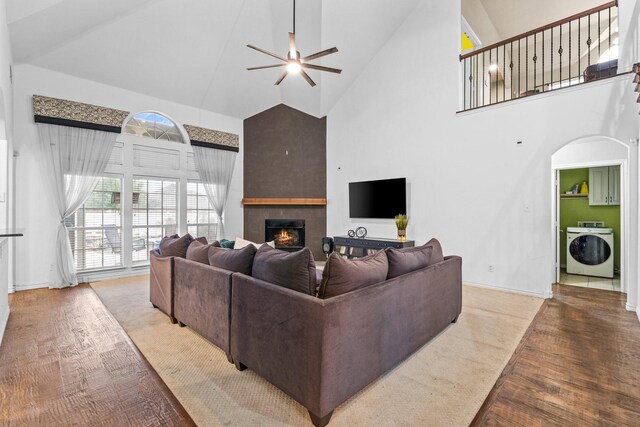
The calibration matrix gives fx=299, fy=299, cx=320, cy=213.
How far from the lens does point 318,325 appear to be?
1.57 metres

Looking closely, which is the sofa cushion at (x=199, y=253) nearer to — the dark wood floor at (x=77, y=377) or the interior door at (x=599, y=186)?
the dark wood floor at (x=77, y=377)

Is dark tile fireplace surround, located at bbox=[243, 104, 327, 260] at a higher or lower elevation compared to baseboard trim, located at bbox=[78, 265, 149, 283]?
higher

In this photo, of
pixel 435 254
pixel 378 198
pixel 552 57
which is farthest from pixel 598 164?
pixel 435 254

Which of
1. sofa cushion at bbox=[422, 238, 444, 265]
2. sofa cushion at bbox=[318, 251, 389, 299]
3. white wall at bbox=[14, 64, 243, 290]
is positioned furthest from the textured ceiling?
white wall at bbox=[14, 64, 243, 290]

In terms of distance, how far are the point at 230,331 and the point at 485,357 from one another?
6.60ft

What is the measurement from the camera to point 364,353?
1.81m

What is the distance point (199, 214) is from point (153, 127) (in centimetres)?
186

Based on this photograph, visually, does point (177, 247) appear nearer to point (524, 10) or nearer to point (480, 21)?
point (480, 21)

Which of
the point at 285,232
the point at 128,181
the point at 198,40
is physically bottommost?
the point at 285,232

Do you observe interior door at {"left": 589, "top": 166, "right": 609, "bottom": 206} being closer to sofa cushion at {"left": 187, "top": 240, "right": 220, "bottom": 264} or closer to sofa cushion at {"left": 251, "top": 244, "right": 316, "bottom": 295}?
sofa cushion at {"left": 251, "top": 244, "right": 316, "bottom": 295}

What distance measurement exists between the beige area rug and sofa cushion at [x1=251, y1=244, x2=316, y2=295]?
0.70m

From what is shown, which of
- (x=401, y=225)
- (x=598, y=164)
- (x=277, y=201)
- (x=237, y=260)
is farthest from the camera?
(x=277, y=201)

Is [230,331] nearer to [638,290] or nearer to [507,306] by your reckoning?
[507,306]

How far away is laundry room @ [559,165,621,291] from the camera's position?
4887mm
